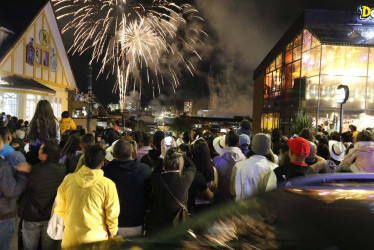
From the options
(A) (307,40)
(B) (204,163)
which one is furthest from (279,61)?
(B) (204,163)

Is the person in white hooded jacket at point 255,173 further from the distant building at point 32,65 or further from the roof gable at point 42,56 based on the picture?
the roof gable at point 42,56

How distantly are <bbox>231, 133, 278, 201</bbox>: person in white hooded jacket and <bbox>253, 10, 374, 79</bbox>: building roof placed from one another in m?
17.9

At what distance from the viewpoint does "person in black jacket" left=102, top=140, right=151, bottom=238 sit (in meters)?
3.96

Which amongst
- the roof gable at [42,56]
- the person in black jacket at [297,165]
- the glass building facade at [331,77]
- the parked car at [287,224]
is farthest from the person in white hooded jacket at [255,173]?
the roof gable at [42,56]

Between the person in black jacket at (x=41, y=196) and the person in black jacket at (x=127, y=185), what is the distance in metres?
0.67

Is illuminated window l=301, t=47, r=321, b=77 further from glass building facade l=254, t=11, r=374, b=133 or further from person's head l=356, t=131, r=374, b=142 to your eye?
person's head l=356, t=131, r=374, b=142

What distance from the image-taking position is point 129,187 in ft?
13.1

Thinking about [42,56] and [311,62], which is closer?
[311,62]

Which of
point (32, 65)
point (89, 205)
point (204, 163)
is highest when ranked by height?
point (32, 65)

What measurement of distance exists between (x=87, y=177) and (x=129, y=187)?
2.44 feet

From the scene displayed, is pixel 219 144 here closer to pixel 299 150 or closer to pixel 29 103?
pixel 299 150

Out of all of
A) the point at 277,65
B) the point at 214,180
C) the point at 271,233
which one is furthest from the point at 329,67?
the point at 271,233

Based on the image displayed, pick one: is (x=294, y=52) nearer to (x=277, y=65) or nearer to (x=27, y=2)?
(x=277, y=65)

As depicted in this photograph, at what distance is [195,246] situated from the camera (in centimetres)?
222
